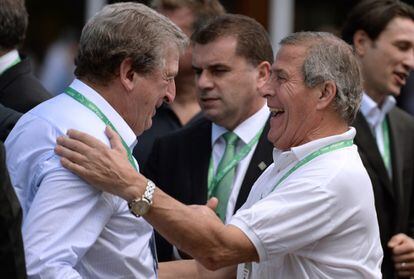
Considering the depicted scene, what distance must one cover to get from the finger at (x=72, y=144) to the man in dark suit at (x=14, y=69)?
1453 millimetres

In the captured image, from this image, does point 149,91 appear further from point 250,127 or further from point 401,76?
point 401,76

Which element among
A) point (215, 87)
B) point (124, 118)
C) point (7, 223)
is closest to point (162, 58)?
point (124, 118)

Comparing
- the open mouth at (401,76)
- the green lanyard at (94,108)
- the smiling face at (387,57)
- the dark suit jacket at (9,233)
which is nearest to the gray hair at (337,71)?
the green lanyard at (94,108)

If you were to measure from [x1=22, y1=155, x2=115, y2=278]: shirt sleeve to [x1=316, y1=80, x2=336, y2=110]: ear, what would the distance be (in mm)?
947

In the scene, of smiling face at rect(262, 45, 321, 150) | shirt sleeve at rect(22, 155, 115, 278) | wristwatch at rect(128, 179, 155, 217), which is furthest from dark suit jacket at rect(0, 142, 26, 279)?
smiling face at rect(262, 45, 321, 150)

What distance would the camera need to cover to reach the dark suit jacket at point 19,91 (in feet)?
16.5

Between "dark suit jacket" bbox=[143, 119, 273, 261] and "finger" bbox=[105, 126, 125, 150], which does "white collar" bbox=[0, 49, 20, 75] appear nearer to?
"dark suit jacket" bbox=[143, 119, 273, 261]

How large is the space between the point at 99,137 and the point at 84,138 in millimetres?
134

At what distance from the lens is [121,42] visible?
3.81 meters

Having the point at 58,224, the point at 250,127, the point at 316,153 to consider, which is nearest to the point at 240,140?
the point at 250,127

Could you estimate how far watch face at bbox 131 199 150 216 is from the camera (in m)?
3.67

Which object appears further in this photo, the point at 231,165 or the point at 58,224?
the point at 231,165

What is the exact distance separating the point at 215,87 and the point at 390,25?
4.33 ft

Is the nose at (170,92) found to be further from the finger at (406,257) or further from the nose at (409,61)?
the nose at (409,61)
